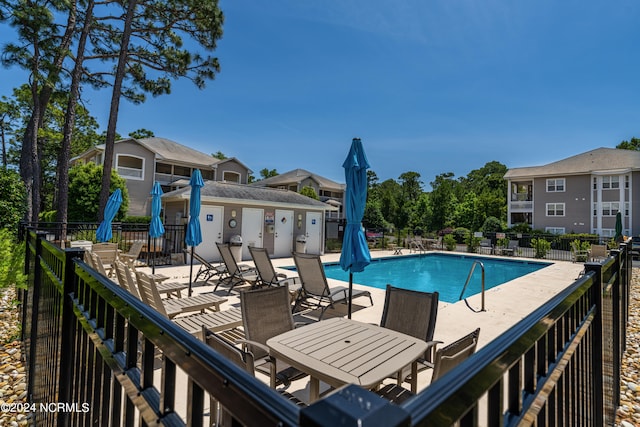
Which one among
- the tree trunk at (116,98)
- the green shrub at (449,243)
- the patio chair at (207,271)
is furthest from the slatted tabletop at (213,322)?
the green shrub at (449,243)

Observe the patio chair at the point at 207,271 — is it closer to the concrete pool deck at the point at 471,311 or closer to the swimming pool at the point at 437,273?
the concrete pool deck at the point at 471,311

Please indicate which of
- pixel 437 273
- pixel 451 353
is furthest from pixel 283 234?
pixel 451 353

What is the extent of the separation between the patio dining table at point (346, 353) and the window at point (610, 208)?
32.9 m

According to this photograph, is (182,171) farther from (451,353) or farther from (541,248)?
(451,353)

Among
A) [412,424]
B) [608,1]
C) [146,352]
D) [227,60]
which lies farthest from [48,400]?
[227,60]

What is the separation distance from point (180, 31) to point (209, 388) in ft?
66.4

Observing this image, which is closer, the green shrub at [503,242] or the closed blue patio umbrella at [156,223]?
→ the closed blue patio umbrella at [156,223]

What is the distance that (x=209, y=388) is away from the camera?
0.74m

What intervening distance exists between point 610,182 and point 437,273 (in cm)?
2342

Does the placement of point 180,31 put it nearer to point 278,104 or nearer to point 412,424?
point 278,104

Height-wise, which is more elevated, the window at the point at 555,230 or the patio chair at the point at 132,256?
the window at the point at 555,230

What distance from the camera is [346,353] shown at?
2676 millimetres

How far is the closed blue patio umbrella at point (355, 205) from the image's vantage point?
208 inches

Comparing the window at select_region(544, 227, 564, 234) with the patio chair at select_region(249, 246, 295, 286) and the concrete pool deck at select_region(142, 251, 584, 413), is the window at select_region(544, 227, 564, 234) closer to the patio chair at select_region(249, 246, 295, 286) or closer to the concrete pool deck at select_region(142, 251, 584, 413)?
the concrete pool deck at select_region(142, 251, 584, 413)
